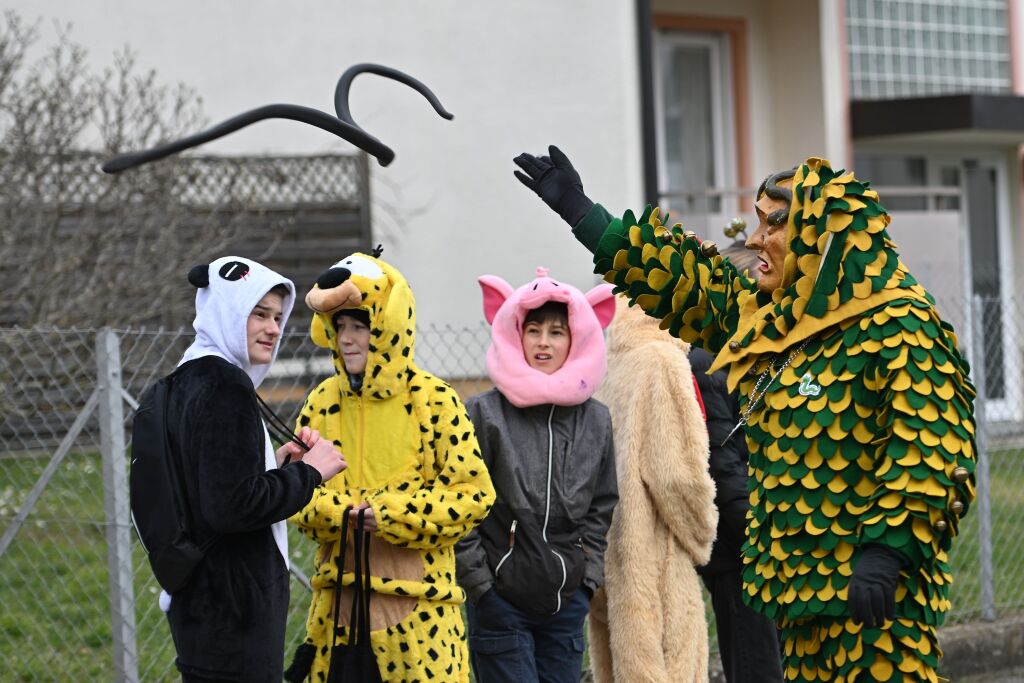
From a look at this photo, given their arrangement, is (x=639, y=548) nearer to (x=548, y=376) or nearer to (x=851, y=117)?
(x=548, y=376)

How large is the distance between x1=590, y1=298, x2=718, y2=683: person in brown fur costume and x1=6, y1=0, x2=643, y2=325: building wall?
6.07 m

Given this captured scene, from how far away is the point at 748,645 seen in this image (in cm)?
554

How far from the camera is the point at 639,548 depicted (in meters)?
5.22

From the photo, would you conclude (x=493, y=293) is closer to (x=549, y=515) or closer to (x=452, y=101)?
(x=549, y=515)

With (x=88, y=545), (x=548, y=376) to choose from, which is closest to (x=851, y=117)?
(x=88, y=545)

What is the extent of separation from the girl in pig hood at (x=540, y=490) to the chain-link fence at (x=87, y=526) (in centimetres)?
58

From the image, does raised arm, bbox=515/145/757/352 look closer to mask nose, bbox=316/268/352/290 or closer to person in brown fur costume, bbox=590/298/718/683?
mask nose, bbox=316/268/352/290

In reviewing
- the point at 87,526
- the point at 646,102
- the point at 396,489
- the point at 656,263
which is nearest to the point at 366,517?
the point at 396,489

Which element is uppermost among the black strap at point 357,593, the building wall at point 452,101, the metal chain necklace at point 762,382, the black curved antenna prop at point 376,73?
the building wall at point 452,101

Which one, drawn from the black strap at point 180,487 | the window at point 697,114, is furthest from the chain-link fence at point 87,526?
the window at point 697,114

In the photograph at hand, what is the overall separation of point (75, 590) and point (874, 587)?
4832mm

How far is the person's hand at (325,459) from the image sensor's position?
415cm

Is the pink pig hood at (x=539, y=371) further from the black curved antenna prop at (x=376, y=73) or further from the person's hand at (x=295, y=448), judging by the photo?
the person's hand at (x=295, y=448)

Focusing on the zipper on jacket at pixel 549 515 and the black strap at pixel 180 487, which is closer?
the black strap at pixel 180 487
